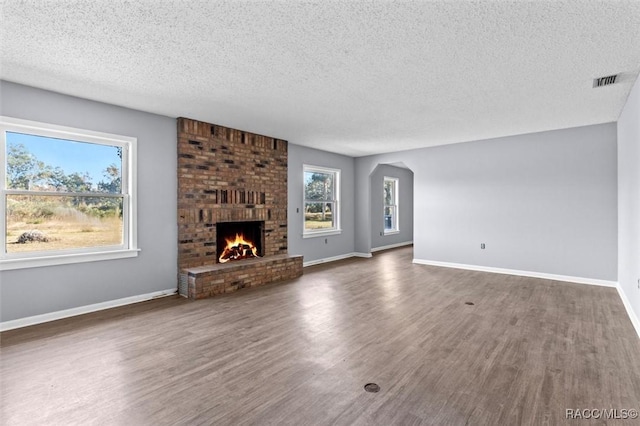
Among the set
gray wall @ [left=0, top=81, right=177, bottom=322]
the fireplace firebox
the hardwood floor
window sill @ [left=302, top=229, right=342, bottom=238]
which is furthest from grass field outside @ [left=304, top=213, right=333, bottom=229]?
gray wall @ [left=0, top=81, right=177, bottom=322]

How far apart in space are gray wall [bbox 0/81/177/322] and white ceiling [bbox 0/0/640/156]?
22 cm

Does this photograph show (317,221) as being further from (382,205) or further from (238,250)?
(382,205)

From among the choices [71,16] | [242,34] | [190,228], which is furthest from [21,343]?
[242,34]

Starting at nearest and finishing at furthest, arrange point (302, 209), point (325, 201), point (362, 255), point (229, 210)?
point (229, 210) < point (302, 209) < point (325, 201) < point (362, 255)

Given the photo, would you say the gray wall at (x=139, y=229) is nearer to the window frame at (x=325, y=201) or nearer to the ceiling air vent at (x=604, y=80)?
the window frame at (x=325, y=201)

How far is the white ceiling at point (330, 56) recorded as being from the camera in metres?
2.21

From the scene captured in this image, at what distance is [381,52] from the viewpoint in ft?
→ 9.09

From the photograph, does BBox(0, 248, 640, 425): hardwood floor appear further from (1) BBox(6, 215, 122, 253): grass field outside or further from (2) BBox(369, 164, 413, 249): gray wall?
(2) BBox(369, 164, 413, 249): gray wall

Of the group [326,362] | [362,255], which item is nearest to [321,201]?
[362,255]

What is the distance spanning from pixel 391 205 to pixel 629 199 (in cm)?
630

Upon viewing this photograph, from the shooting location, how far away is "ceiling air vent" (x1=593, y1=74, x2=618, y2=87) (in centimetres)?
331

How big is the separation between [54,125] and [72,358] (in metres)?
2.63

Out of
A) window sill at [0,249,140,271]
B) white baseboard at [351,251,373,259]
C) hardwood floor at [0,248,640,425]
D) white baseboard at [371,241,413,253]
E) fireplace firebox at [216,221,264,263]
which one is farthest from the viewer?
white baseboard at [371,241,413,253]

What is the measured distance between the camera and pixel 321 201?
24.7 ft
